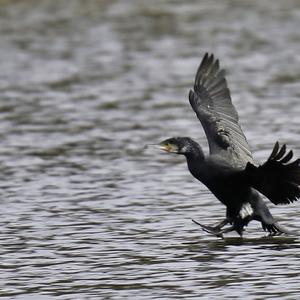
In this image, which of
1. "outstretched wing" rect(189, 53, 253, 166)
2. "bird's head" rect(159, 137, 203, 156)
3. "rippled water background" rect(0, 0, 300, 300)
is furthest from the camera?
"outstretched wing" rect(189, 53, 253, 166)

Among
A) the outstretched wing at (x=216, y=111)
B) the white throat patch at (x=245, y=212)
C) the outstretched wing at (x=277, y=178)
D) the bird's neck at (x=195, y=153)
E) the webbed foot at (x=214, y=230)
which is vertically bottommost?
the webbed foot at (x=214, y=230)

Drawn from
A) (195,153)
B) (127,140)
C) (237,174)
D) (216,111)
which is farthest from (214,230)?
(127,140)

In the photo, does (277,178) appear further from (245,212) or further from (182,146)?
(182,146)

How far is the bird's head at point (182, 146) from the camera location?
9.55m

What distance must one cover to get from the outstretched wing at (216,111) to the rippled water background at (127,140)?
2.37 ft

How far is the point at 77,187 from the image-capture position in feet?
40.2

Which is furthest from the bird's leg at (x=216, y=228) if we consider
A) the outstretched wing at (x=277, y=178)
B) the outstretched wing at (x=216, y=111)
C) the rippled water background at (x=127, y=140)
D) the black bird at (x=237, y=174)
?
the outstretched wing at (x=216, y=111)

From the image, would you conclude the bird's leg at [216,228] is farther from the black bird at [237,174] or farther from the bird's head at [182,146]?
the bird's head at [182,146]

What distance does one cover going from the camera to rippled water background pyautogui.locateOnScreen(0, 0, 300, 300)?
28.5ft

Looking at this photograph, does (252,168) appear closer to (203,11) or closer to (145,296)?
(145,296)

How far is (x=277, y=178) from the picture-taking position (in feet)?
30.1

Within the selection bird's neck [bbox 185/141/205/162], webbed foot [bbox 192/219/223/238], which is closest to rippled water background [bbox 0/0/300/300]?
webbed foot [bbox 192/219/223/238]

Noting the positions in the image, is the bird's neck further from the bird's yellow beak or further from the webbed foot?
the webbed foot

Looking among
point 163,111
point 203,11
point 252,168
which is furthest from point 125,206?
point 203,11
